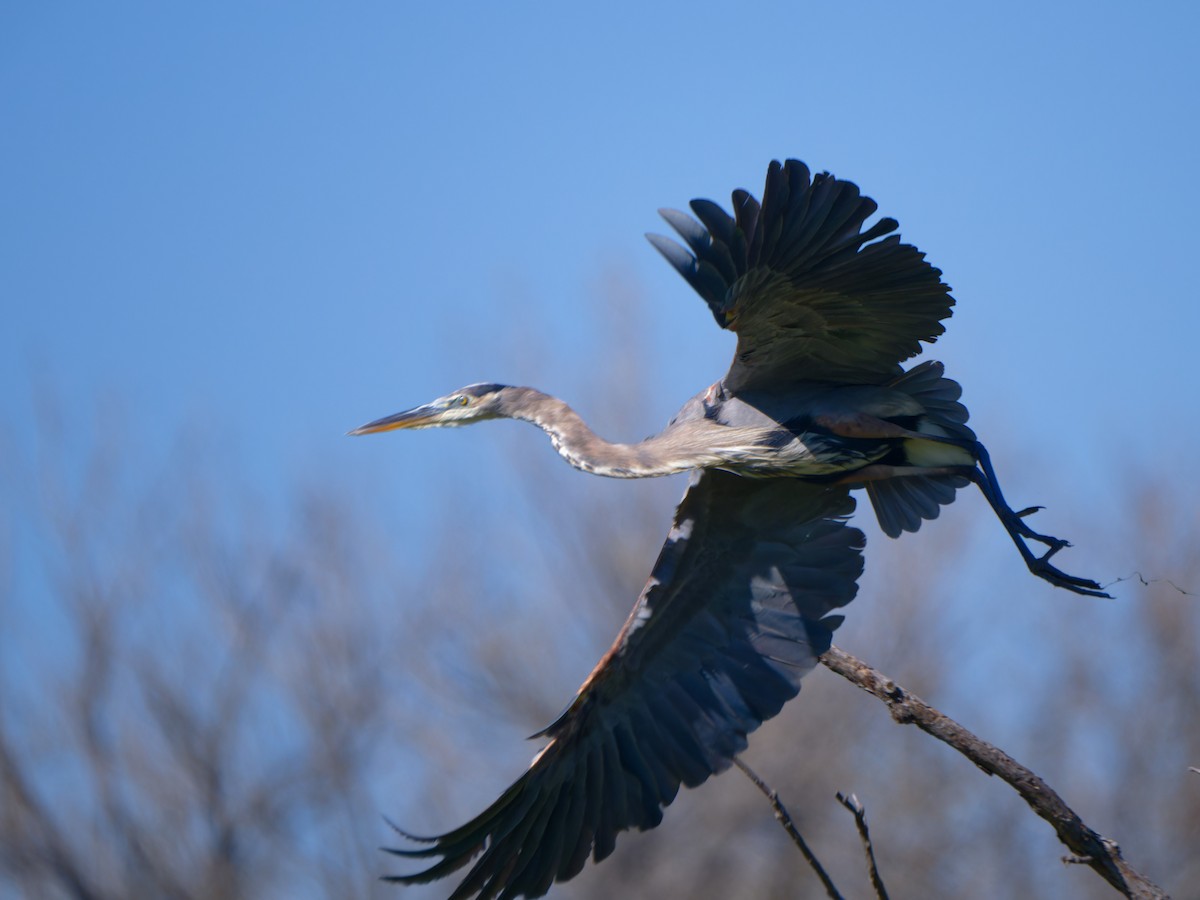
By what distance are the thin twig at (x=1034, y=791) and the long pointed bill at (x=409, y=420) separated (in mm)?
2228

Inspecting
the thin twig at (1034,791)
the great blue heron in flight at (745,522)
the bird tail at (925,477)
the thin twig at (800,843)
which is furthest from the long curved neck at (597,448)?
the thin twig at (800,843)

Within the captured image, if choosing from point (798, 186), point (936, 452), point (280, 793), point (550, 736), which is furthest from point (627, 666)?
point (280, 793)

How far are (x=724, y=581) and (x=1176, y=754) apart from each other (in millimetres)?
10031

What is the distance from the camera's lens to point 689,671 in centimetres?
483

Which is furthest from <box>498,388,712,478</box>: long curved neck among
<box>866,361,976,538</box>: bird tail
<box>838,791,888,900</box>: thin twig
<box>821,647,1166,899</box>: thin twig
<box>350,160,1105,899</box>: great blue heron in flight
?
<box>838,791,888,900</box>: thin twig

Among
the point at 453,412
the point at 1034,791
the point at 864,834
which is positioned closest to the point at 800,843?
the point at 864,834

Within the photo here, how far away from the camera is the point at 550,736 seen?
4.69m

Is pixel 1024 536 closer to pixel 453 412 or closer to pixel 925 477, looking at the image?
pixel 925 477

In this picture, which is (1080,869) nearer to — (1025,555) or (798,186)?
(1025,555)

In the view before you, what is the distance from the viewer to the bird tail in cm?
458

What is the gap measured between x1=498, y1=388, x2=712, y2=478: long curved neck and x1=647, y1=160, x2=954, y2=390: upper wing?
0.36m

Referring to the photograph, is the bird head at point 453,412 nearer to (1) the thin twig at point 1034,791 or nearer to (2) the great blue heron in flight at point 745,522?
(2) the great blue heron in flight at point 745,522

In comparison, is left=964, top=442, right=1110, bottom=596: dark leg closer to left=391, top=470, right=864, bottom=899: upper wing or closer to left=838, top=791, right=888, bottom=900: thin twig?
left=391, top=470, right=864, bottom=899: upper wing

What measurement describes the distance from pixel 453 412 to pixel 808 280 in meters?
1.76
